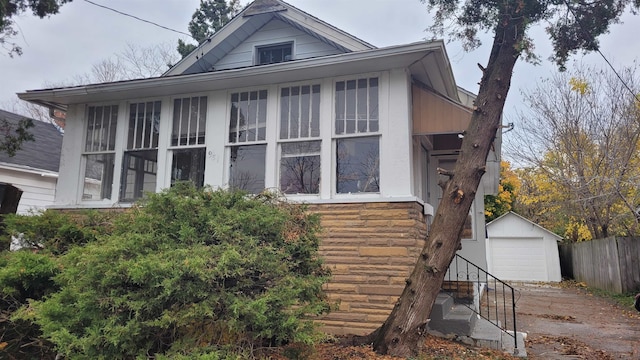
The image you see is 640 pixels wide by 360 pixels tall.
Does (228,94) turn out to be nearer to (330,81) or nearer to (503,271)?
(330,81)

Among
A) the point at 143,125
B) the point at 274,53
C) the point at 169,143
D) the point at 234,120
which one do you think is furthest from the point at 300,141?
the point at 274,53

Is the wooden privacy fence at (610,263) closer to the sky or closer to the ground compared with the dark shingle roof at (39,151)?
closer to the ground

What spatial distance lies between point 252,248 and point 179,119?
4.61 m

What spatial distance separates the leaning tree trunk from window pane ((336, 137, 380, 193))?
54.5 inches

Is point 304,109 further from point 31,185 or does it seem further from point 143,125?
point 31,185

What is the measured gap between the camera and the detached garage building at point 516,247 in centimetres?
1952

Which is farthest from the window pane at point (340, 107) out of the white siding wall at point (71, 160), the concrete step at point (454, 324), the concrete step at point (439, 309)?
the white siding wall at point (71, 160)

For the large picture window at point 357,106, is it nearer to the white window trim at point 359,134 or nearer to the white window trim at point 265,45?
the white window trim at point 359,134

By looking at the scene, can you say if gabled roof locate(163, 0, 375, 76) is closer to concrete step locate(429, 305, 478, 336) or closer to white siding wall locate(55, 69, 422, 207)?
white siding wall locate(55, 69, 422, 207)

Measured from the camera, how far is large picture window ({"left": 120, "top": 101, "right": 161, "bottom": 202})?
24.4ft

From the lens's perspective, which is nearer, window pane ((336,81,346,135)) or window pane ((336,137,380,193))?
window pane ((336,137,380,193))

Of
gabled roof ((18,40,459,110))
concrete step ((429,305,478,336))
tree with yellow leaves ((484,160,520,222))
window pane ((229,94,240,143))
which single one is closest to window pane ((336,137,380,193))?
gabled roof ((18,40,459,110))

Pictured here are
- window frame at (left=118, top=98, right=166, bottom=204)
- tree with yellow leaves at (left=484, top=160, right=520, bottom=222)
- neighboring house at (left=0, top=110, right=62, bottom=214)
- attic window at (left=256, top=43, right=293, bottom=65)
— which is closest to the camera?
window frame at (left=118, top=98, right=166, bottom=204)

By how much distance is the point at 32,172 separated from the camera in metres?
11.0
